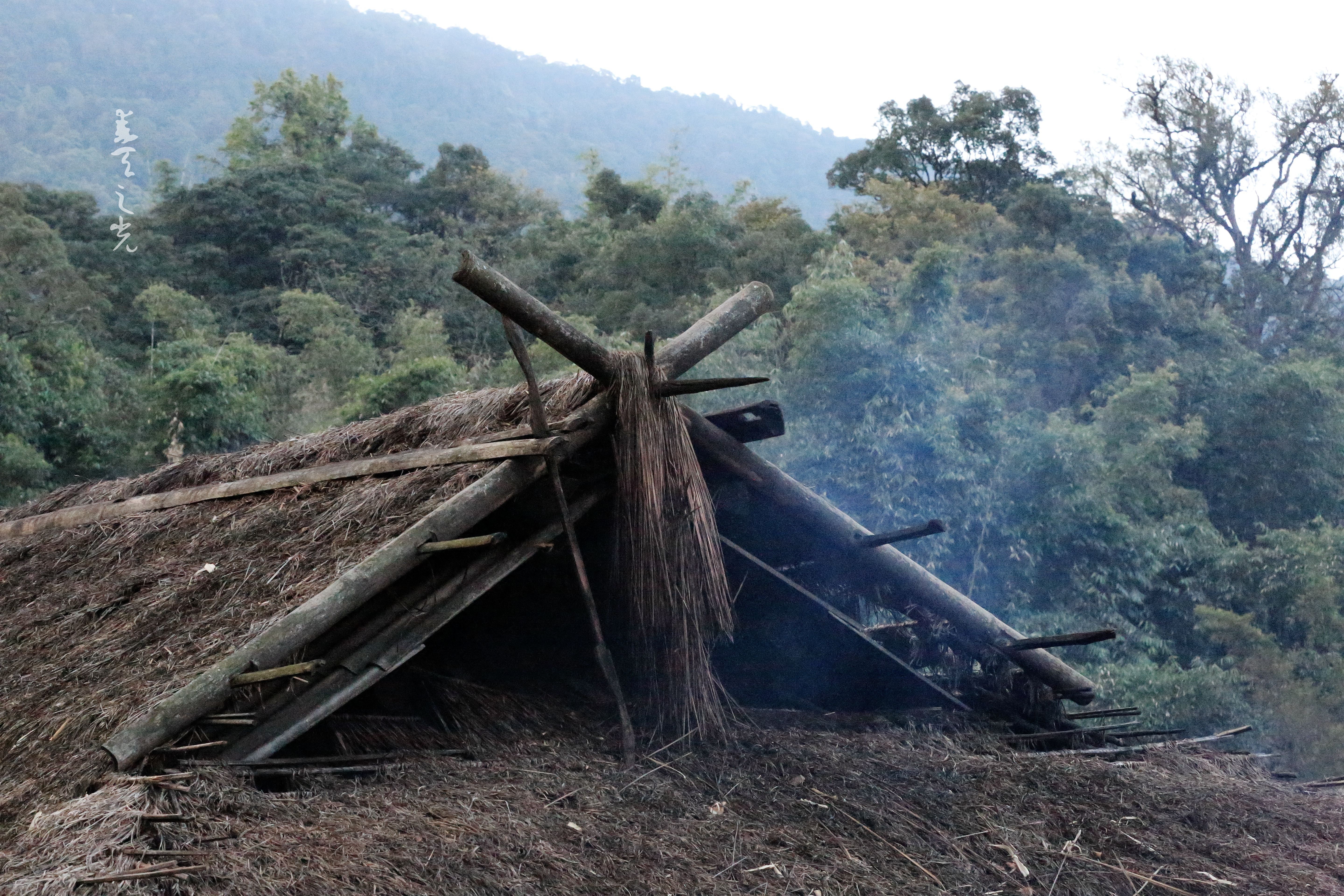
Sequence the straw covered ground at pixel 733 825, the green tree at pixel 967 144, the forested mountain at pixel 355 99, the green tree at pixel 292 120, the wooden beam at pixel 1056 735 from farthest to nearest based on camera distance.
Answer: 1. the forested mountain at pixel 355 99
2. the green tree at pixel 292 120
3. the green tree at pixel 967 144
4. the wooden beam at pixel 1056 735
5. the straw covered ground at pixel 733 825

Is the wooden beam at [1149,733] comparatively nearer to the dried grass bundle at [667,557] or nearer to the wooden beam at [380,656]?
the dried grass bundle at [667,557]

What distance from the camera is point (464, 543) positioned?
375cm

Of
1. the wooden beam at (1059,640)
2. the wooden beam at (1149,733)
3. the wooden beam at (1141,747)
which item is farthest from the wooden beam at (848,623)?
the wooden beam at (1149,733)

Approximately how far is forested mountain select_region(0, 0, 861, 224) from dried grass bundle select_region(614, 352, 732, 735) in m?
36.9

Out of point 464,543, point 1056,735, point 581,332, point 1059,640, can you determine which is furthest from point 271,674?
point 1056,735

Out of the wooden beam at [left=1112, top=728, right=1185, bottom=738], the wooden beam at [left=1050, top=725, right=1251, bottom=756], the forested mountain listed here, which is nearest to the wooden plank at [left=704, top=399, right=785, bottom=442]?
the wooden beam at [left=1050, top=725, right=1251, bottom=756]

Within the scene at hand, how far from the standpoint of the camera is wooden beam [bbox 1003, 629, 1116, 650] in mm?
4590

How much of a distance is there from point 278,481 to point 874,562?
2692mm

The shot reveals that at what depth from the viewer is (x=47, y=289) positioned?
21641 mm

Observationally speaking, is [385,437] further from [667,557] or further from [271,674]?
[271,674]

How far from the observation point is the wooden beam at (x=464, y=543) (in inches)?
146

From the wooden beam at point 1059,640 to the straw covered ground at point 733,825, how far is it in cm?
47

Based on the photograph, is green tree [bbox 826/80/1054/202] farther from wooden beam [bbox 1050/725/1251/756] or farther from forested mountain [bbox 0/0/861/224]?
wooden beam [bbox 1050/725/1251/756]

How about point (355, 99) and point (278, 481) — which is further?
point (355, 99)
